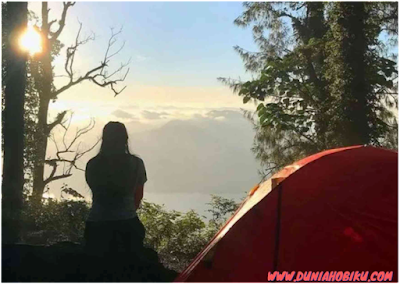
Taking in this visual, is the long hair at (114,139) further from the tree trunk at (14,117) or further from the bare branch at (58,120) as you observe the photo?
the bare branch at (58,120)

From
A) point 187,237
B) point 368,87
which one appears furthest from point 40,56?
point 368,87

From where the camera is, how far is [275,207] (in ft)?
10.4

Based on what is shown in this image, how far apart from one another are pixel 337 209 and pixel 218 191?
511 cm

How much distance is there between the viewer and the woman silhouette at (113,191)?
3.53 metres

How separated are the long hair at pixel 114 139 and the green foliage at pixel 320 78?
4.60 meters

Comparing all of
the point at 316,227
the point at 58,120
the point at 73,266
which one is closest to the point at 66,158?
the point at 58,120

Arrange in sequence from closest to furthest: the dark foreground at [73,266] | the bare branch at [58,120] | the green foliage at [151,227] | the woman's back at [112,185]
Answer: the woman's back at [112,185]
the dark foreground at [73,266]
the green foliage at [151,227]
the bare branch at [58,120]

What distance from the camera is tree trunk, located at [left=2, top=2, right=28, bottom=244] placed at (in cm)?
599

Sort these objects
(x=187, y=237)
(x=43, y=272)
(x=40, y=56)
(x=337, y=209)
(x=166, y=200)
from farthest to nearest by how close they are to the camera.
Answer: (x=40, y=56) → (x=166, y=200) → (x=187, y=237) → (x=43, y=272) → (x=337, y=209)

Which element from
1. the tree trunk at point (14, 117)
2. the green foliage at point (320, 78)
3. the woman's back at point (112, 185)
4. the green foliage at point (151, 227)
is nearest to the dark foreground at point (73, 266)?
the woman's back at point (112, 185)

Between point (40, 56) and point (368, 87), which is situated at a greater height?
point (40, 56)

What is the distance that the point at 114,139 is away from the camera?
3574 mm

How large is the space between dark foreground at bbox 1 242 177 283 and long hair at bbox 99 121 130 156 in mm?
848

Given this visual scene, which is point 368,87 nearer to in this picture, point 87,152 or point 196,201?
point 196,201
